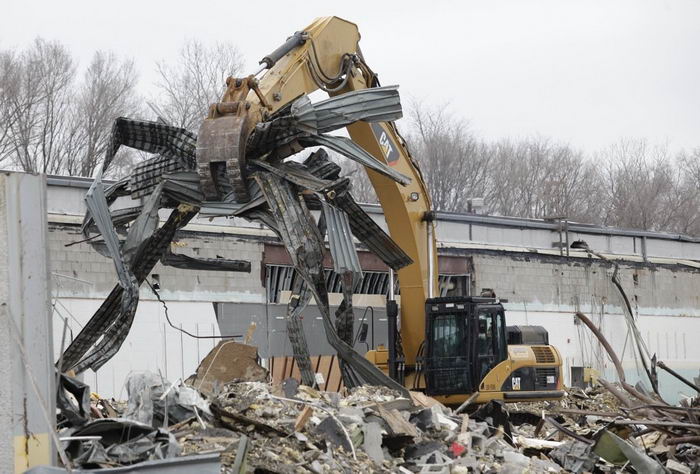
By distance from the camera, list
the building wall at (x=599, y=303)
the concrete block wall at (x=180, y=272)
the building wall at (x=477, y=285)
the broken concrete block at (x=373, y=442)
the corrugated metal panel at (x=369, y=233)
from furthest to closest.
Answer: the building wall at (x=599, y=303)
the building wall at (x=477, y=285)
the concrete block wall at (x=180, y=272)
the corrugated metal panel at (x=369, y=233)
the broken concrete block at (x=373, y=442)

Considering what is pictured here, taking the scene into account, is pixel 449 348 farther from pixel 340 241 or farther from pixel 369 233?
pixel 340 241

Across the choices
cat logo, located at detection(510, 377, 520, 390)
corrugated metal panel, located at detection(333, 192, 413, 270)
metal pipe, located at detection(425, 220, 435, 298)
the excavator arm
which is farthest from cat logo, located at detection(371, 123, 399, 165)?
cat logo, located at detection(510, 377, 520, 390)

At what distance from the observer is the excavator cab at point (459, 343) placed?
1681cm

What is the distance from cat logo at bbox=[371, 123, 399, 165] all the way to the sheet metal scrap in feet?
10.8

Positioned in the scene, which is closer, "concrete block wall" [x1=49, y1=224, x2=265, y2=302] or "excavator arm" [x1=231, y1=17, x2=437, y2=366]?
"excavator arm" [x1=231, y1=17, x2=437, y2=366]

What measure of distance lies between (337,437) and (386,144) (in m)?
7.34

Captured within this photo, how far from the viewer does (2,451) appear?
6375 millimetres

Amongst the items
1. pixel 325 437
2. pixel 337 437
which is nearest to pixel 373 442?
pixel 337 437

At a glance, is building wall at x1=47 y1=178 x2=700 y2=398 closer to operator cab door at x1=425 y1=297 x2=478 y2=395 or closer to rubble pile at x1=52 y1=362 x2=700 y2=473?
operator cab door at x1=425 y1=297 x2=478 y2=395

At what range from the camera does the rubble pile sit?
7836 millimetres

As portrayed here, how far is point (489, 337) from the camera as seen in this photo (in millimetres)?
17359

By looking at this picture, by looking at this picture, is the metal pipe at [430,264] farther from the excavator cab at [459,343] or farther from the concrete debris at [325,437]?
the concrete debris at [325,437]

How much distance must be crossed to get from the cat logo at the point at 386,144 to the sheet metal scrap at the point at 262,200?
3282 millimetres

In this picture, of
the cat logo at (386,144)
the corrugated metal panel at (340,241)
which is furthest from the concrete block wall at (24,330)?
the cat logo at (386,144)
